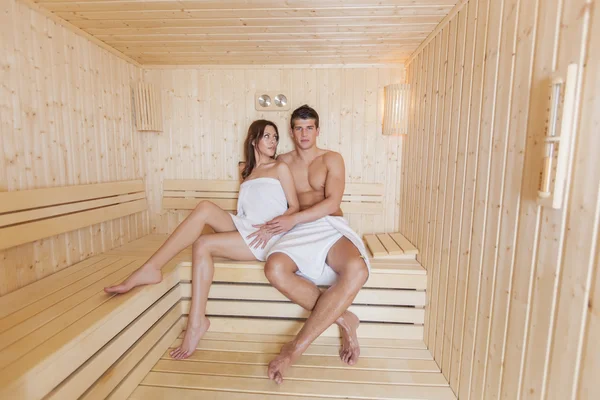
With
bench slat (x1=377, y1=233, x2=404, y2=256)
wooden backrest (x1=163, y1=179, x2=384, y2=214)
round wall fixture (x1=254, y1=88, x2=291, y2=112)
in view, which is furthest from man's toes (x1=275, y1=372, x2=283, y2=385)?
round wall fixture (x1=254, y1=88, x2=291, y2=112)

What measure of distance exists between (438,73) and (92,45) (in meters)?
2.45

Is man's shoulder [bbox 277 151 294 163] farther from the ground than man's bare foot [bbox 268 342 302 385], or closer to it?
farther from the ground

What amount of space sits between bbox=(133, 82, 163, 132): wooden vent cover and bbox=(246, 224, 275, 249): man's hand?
1591mm

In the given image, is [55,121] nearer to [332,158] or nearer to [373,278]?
[332,158]

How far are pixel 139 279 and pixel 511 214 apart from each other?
1817 millimetres

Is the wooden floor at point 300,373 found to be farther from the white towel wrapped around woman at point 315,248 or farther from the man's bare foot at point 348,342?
the white towel wrapped around woman at point 315,248

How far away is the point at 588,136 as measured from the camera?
0.91 m

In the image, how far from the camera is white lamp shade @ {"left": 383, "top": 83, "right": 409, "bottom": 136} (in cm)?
272

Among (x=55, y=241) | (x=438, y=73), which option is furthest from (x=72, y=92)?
(x=438, y=73)

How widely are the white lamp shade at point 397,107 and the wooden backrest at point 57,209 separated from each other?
228cm

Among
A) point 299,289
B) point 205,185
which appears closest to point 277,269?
point 299,289

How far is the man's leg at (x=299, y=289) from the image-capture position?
1892 mm

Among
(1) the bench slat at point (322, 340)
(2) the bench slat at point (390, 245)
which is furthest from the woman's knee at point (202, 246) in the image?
(2) the bench slat at point (390, 245)

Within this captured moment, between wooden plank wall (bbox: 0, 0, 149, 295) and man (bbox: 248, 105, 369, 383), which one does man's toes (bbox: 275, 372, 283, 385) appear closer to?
man (bbox: 248, 105, 369, 383)
